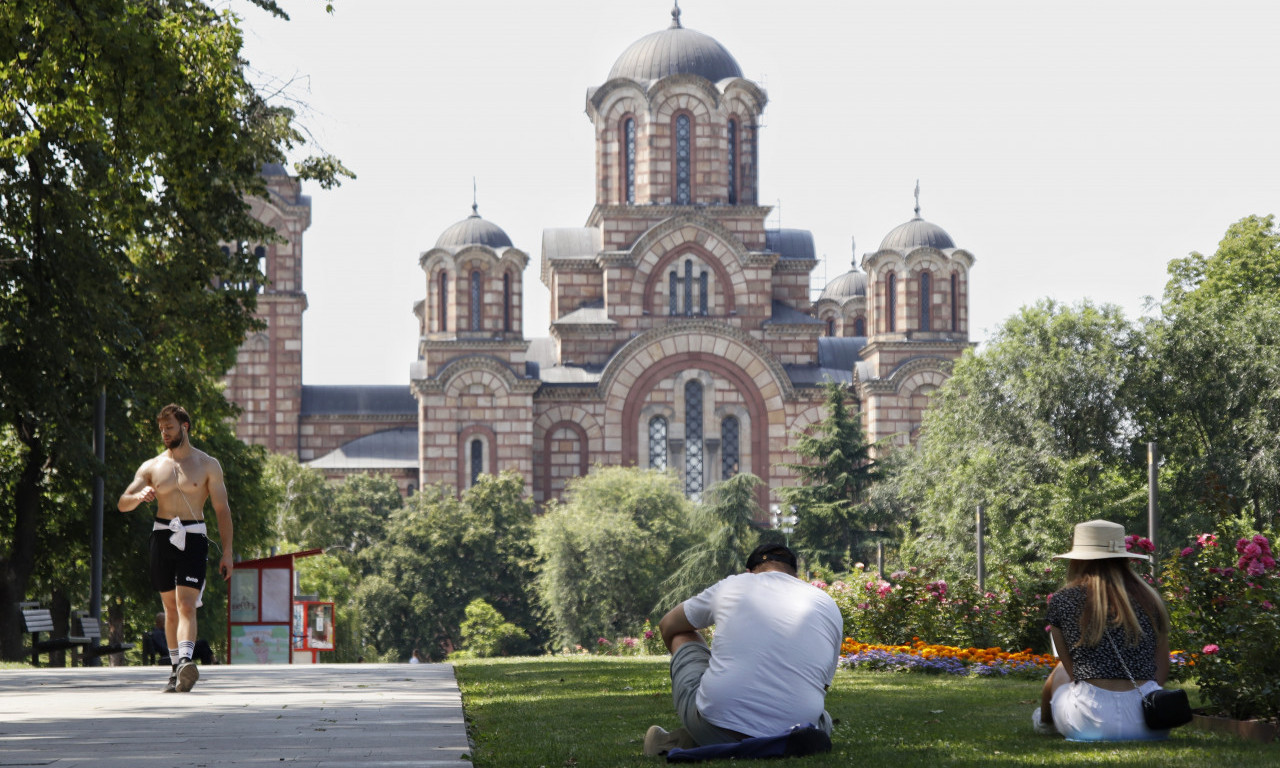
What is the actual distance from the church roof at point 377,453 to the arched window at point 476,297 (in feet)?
16.6

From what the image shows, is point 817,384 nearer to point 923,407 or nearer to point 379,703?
point 923,407

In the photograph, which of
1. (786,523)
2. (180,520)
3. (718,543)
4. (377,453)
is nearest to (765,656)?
(180,520)

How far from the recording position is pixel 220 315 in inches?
726

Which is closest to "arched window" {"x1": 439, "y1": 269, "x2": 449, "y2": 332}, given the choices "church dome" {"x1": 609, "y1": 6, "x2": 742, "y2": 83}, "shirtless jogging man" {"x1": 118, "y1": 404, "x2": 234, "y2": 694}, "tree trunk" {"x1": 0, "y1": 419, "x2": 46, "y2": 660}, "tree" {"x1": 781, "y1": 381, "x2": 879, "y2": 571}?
"church dome" {"x1": 609, "y1": 6, "x2": 742, "y2": 83}

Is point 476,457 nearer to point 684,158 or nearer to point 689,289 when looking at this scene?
point 689,289

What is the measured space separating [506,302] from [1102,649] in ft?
145

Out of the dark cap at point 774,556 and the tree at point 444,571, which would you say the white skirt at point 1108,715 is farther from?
the tree at point 444,571

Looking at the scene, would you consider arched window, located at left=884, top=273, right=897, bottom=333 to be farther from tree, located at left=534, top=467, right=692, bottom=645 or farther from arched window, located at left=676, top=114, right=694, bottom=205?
tree, located at left=534, top=467, right=692, bottom=645

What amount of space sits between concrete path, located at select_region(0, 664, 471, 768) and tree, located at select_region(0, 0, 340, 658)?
12.1ft

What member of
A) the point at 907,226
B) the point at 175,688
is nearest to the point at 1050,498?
the point at 907,226

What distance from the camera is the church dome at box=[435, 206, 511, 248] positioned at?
52406 mm

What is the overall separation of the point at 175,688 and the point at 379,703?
5.18 feet

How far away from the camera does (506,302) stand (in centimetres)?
5119

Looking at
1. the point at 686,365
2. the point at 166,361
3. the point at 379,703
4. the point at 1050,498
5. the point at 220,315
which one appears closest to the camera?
the point at 379,703
